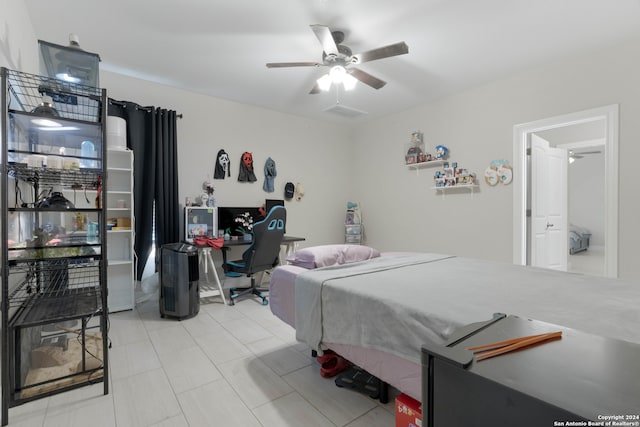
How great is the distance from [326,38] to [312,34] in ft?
1.41

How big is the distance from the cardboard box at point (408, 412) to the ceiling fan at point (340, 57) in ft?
7.10

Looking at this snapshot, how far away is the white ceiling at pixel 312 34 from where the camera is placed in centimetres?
218

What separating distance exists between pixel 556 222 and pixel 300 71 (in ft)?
12.0

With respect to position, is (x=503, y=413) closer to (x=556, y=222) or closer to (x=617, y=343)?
(x=617, y=343)

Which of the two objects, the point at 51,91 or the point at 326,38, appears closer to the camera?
the point at 51,91

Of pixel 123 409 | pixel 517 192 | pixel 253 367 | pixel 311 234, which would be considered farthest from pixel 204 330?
pixel 517 192

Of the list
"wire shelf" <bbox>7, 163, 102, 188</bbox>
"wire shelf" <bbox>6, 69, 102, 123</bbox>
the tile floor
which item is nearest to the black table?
the tile floor

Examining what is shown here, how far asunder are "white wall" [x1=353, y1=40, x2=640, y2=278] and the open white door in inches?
12.0

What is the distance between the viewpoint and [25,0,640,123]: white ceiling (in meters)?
2.18

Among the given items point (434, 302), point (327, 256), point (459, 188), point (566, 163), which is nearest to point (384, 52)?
point (327, 256)

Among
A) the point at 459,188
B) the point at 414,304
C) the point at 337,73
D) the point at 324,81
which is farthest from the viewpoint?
the point at 459,188

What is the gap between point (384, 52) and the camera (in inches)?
88.1

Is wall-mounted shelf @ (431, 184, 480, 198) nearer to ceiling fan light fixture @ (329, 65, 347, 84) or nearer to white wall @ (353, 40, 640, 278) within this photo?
white wall @ (353, 40, 640, 278)

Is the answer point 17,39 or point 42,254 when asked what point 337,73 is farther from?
point 42,254
